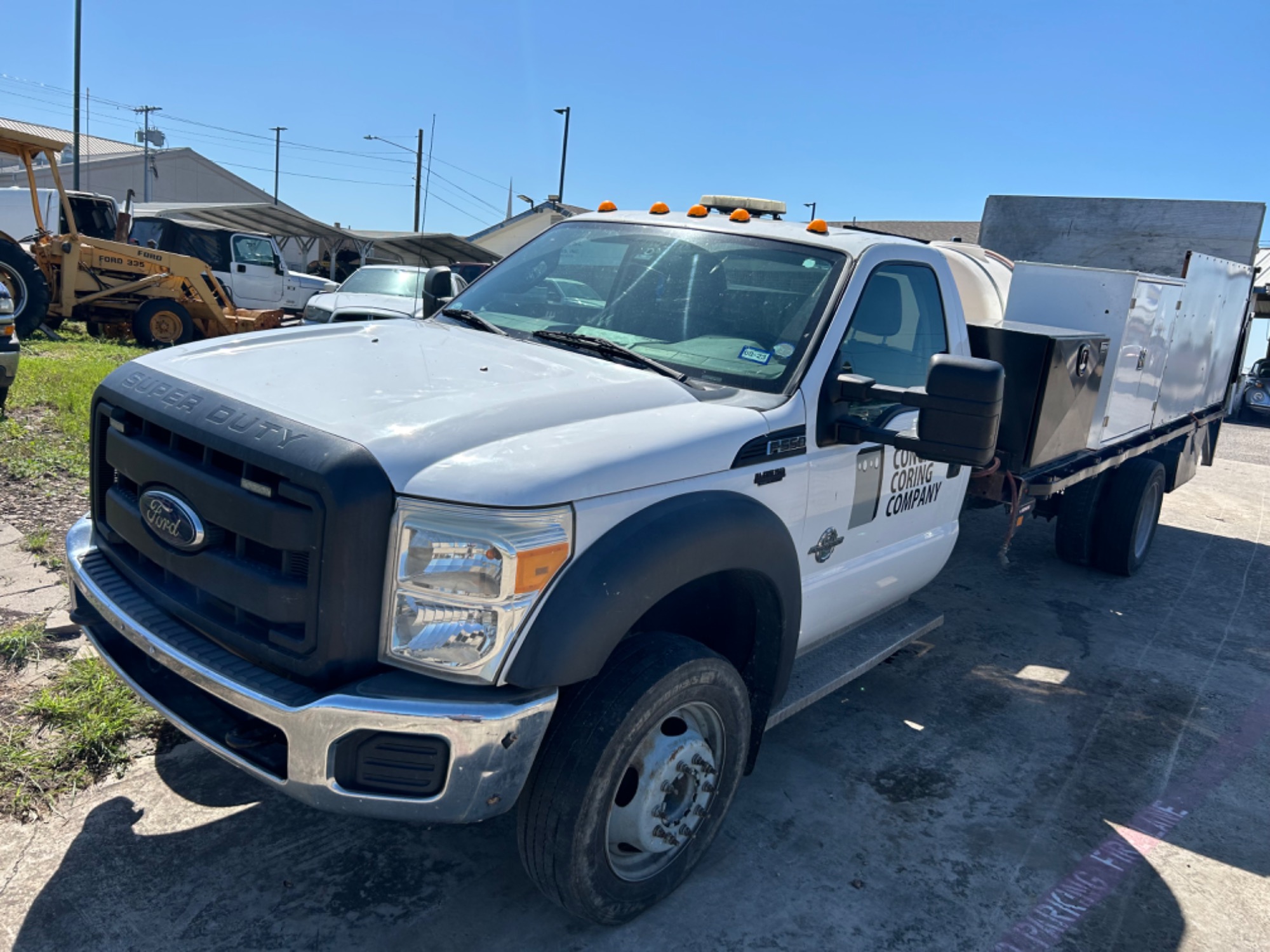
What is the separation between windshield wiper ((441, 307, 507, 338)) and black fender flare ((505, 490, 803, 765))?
1285 mm

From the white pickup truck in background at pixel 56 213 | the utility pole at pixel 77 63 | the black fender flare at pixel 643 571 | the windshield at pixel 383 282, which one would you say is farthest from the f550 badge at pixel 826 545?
the utility pole at pixel 77 63

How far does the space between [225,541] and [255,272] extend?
56.5ft

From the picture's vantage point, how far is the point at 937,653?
5.33 m

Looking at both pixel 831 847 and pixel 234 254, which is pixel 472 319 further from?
pixel 234 254

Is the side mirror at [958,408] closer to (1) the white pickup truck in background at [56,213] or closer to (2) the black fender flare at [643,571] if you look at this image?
(2) the black fender flare at [643,571]

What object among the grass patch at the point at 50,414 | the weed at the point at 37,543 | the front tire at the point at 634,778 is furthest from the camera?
→ the grass patch at the point at 50,414

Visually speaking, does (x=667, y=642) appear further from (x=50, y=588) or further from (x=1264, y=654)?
(x=1264, y=654)

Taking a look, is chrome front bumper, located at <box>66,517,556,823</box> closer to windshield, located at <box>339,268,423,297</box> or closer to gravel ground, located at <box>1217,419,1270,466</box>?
windshield, located at <box>339,268,423,297</box>

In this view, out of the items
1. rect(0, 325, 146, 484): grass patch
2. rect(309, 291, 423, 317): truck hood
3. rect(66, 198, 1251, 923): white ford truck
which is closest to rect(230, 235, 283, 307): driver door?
rect(0, 325, 146, 484): grass patch

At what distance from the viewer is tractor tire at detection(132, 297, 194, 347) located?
1424cm

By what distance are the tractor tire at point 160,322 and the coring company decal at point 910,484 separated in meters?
13.1

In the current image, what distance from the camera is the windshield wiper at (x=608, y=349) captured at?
10.4 feet

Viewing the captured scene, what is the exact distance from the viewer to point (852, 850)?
3.35 m

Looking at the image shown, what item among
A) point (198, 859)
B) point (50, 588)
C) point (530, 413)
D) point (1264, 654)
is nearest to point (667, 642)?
point (530, 413)
